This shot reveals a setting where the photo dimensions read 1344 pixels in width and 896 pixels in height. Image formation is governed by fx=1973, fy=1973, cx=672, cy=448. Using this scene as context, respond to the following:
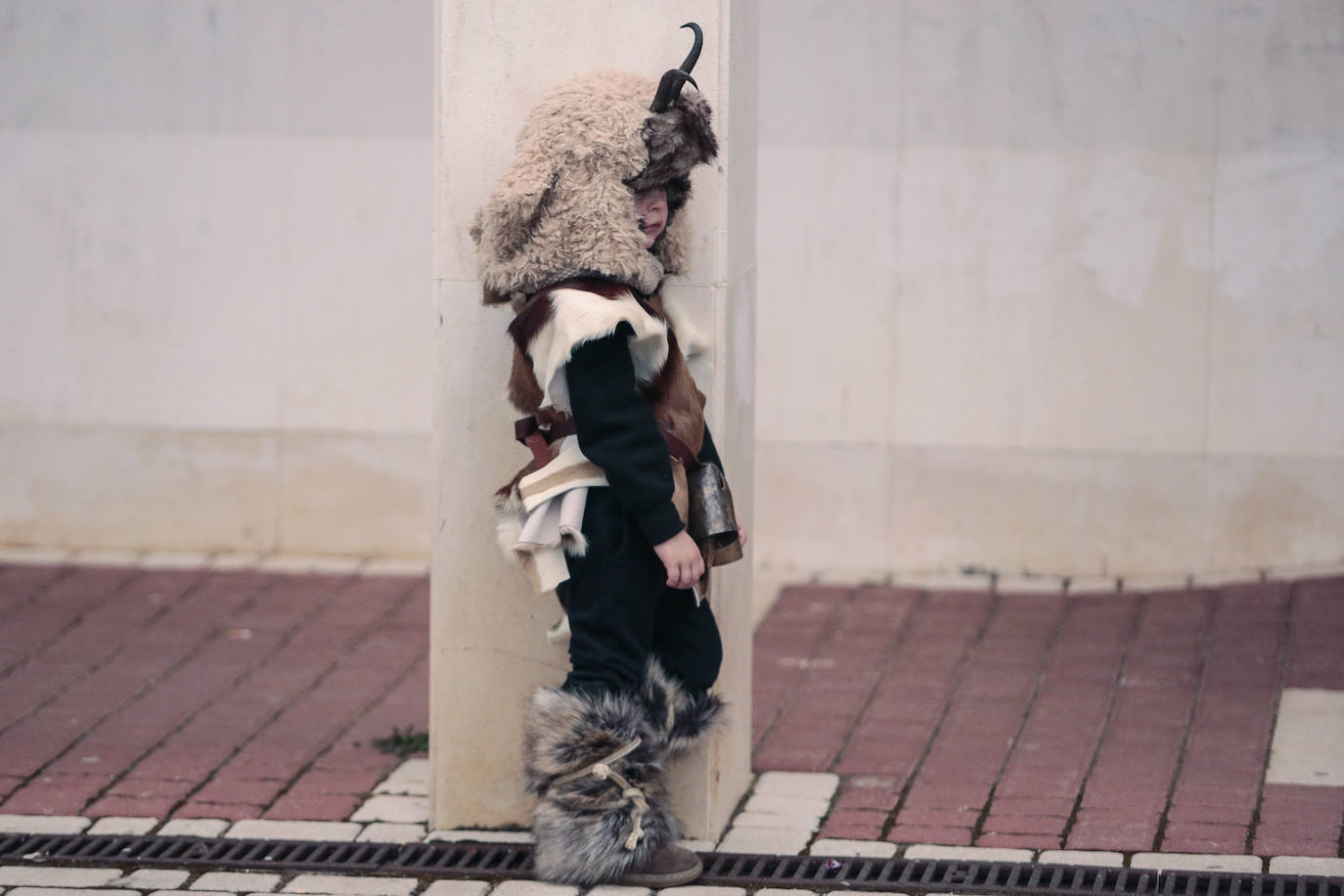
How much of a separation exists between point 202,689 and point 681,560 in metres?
2.35

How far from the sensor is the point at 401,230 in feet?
24.5

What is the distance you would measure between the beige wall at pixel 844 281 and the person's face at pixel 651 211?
9.37ft

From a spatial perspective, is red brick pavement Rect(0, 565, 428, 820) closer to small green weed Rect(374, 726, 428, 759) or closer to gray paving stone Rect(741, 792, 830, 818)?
small green weed Rect(374, 726, 428, 759)

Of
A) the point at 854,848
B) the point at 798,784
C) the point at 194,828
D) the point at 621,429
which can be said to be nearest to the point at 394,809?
the point at 194,828

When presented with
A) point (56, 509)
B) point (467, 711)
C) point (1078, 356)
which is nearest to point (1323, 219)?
point (1078, 356)

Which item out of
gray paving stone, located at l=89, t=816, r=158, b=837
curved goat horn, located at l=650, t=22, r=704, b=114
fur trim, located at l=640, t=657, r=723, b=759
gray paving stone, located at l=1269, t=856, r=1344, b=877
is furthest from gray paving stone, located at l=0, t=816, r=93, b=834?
gray paving stone, located at l=1269, t=856, r=1344, b=877

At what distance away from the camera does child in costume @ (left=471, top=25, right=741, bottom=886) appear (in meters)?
4.36

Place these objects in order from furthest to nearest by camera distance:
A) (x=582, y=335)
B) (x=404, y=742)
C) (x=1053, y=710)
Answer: (x=1053, y=710), (x=404, y=742), (x=582, y=335)

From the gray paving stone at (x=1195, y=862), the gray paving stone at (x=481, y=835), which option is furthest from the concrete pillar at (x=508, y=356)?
the gray paving stone at (x=1195, y=862)

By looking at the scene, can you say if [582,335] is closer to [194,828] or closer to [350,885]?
[350,885]

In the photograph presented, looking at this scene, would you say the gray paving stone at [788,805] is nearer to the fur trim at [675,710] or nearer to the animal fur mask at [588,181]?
the fur trim at [675,710]

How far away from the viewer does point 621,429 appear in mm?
4352

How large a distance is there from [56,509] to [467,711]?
10.7 feet

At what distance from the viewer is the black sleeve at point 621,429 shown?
14.2ft
